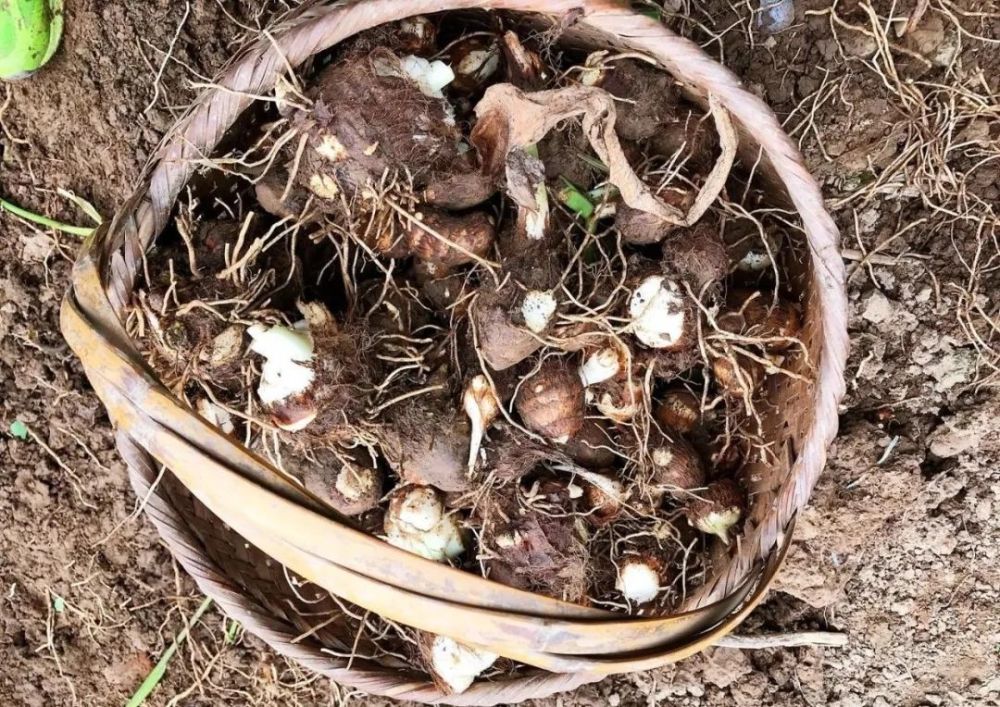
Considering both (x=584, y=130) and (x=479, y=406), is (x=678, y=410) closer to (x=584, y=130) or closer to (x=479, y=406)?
(x=479, y=406)

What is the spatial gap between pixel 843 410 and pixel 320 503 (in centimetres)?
82

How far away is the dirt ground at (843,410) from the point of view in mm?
1221

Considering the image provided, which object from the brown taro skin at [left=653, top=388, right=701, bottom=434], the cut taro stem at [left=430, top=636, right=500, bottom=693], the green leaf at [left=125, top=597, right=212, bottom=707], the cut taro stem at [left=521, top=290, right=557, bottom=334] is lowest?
the green leaf at [left=125, top=597, right=212, bottom=707]

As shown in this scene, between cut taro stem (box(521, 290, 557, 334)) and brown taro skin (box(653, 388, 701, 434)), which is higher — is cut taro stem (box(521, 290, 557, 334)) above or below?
above

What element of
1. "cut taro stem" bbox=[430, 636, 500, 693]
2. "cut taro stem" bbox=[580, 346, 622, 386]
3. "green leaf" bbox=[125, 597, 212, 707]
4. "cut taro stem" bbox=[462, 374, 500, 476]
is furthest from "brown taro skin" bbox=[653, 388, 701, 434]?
"green leaf" bbox=[125, 597, 212, 707]

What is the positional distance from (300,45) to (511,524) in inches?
26.7

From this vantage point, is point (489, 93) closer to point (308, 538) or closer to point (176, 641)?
point (308, 538)

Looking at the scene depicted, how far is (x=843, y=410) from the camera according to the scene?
1.31m

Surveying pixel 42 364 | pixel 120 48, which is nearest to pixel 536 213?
pixel 120 48

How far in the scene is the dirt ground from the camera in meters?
1.22

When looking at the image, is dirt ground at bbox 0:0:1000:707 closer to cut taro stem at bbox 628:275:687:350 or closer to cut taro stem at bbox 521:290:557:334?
cut taro stem at bbox 628:275:687:350

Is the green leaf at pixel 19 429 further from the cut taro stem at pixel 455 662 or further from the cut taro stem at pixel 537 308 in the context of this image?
the cut taro stem at pixel 537 308

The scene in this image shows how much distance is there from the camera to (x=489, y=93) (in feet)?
3.15

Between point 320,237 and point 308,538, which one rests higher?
point 320,237
